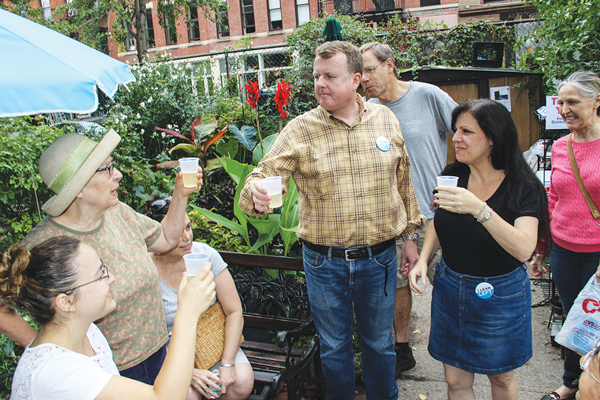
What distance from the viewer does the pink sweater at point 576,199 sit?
2.64 meters

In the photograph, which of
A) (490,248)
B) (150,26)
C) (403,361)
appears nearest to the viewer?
(490,248)

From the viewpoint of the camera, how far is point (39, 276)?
1.46 metres

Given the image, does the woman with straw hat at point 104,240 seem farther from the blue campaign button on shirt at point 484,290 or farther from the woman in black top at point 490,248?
the blue campaign button on shirt at point 484,290

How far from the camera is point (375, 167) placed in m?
2.43

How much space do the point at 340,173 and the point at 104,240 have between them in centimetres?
126

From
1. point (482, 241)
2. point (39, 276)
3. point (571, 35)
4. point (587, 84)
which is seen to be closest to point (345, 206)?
point (482, 241)

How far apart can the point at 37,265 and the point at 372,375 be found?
195cm

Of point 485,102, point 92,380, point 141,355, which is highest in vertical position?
point 485,102

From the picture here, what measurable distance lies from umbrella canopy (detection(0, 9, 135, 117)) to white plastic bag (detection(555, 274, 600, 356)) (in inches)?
105

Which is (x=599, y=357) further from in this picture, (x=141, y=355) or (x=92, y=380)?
(x=141, y=355)

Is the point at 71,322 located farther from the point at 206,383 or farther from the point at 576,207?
the point at 576,207

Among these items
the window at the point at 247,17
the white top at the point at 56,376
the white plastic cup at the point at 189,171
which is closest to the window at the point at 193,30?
the window at the point at 247,17

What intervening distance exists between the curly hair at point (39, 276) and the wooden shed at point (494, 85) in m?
6.87

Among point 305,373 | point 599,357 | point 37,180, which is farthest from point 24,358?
point 37,180
